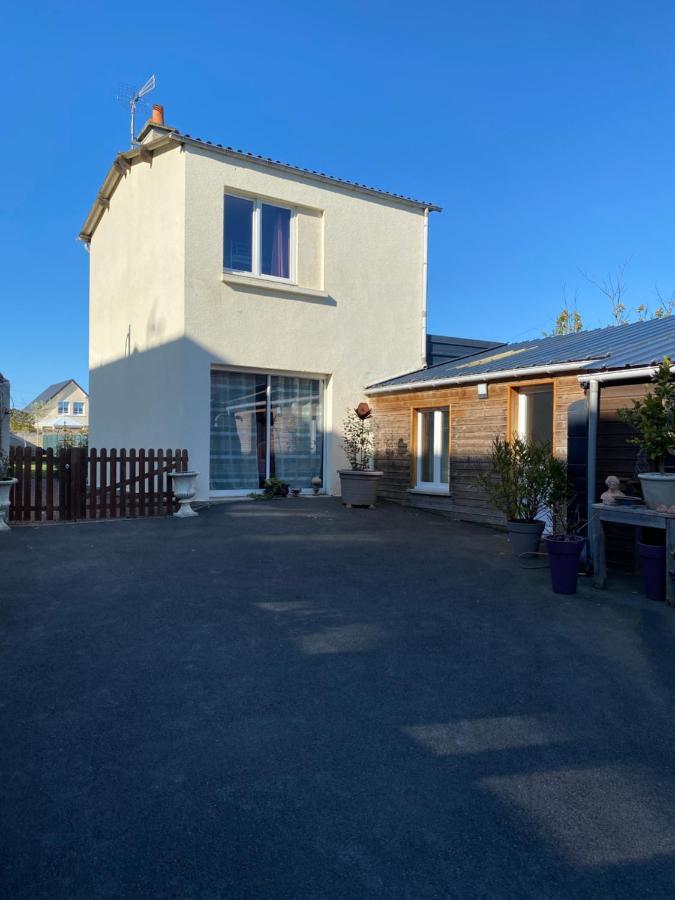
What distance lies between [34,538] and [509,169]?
644 inches

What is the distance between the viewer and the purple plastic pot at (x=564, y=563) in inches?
232

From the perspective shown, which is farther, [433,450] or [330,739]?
[433,450]

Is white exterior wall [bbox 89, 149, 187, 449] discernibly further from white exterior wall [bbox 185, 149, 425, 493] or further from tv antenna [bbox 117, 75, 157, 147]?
tv antenna [bbox 117, 75, 157, 147]

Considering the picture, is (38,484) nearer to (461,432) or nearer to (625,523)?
(461,432)

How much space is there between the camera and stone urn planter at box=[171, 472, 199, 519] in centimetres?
975

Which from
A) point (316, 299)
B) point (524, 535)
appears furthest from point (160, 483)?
point (524, 535)

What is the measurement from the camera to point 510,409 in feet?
31.5

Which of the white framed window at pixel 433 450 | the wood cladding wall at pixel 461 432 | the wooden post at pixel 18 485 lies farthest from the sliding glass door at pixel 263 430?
the wooden post at pixel 18 485

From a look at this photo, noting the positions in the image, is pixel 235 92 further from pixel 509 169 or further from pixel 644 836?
pixel 644 836

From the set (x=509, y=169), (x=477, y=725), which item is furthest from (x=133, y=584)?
(x=509, y=169)

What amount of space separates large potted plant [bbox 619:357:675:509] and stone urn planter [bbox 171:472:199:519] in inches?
260

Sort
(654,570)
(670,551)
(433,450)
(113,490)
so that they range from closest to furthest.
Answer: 1. (670,551)
2. (654,570)
3. (113,490)
4. (433,450)

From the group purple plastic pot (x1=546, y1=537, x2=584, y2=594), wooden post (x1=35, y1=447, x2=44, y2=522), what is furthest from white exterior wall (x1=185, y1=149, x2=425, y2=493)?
purple plastic pot (x1=546, y1=537, x2=584, y2=594)

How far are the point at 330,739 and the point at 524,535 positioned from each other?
4.94m
